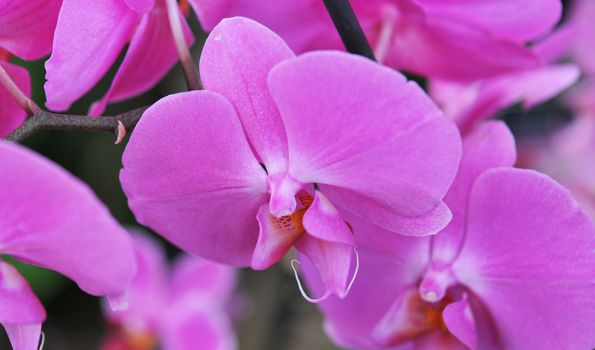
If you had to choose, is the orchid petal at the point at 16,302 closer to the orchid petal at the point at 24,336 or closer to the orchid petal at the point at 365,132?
the orchid petal at the point at 24,336

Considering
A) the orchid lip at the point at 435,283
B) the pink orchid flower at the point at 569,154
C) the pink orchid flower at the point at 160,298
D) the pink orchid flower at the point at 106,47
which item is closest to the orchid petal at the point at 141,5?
the pink orchid flower at the point at 106,47

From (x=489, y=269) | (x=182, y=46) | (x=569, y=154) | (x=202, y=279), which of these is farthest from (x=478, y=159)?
(x=202, y=279)

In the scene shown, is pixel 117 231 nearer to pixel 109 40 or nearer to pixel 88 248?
pixel 88 248

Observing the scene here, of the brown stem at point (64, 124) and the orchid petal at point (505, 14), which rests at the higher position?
the brown stem at point (64, 124)

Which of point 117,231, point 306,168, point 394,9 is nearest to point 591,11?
point 394,9

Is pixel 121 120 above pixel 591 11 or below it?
above

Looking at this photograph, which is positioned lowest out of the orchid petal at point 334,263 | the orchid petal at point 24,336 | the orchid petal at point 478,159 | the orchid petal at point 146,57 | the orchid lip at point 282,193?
the orchid petal at point 478,159
